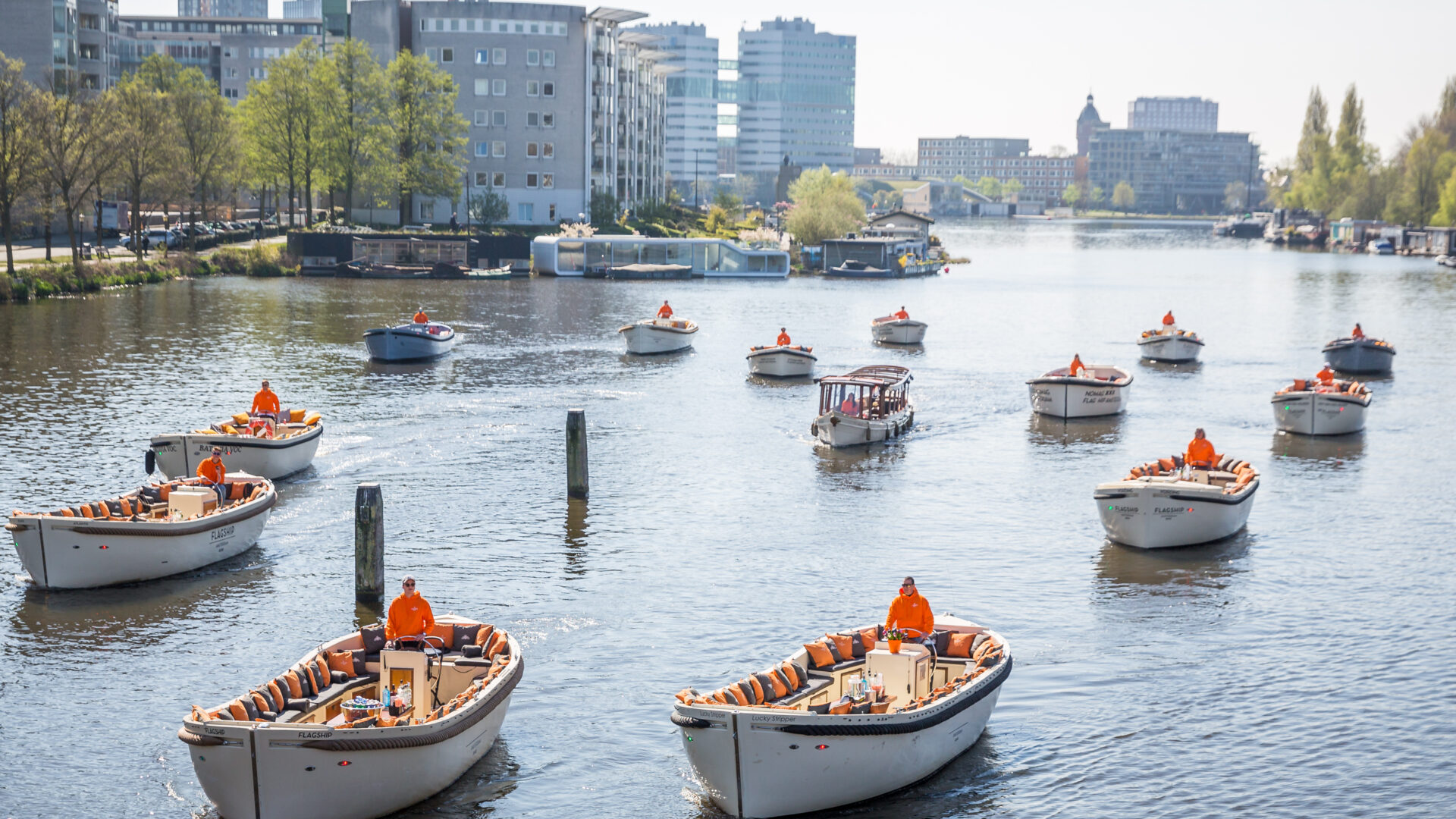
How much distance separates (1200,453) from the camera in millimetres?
42562

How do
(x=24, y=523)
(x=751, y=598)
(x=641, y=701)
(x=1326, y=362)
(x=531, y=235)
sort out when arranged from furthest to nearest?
1. (x=531, y=235)
2. (x=1326, y=362)
3. (x=751, y=598)
4. (x=24, y=523)
5. (x=641, y=701)

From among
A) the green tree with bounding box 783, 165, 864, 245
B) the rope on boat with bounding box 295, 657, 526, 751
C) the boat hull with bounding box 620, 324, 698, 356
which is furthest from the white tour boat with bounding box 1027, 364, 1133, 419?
the green tree with bounding box 783, 165, 864, 245

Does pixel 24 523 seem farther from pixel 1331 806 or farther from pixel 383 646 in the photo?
pixel 1331 806

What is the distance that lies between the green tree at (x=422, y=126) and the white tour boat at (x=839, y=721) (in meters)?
127

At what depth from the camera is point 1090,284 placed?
6255 inches

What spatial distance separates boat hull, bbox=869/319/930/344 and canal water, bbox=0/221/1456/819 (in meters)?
10.0

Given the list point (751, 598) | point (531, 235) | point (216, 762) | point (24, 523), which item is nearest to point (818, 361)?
point (751, 598)

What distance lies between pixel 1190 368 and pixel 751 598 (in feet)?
181

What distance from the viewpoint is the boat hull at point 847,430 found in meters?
55.1

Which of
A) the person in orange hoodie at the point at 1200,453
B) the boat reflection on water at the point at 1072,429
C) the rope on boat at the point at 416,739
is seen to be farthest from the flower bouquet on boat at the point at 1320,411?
the rope on boat at the point at 416,739

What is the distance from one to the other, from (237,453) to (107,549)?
11.2 m

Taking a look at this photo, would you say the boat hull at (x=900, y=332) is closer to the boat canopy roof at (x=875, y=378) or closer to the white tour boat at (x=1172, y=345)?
the white tour boat at (x=1172, y=345)

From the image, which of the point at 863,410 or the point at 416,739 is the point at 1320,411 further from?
the point at 416,739

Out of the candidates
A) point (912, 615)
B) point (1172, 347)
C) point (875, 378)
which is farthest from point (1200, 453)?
point (1172, 347)
